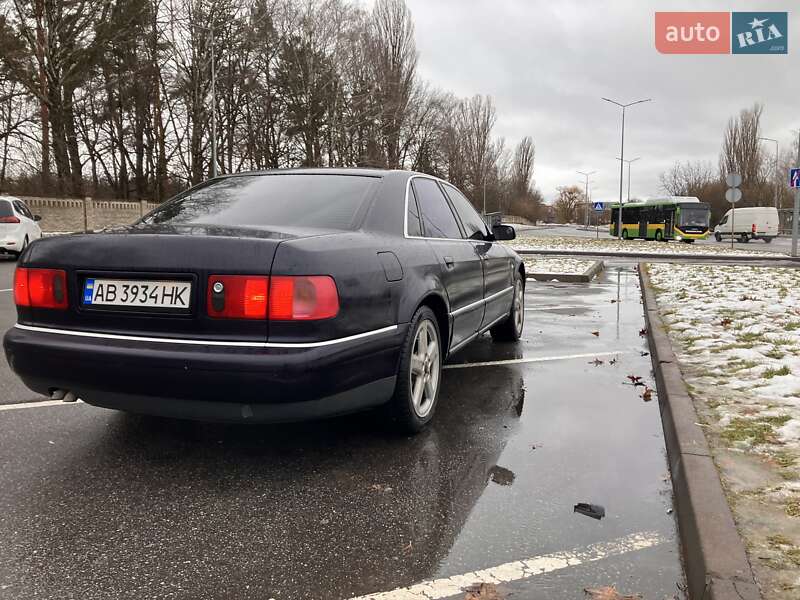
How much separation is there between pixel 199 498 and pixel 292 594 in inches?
35.5

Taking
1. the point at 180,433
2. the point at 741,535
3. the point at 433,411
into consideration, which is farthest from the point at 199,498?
the point at 741,535

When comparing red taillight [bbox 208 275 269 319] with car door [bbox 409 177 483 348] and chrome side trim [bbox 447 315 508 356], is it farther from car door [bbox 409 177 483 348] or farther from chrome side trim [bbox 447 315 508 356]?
chrome side trim [bbox 447 315 508 356]

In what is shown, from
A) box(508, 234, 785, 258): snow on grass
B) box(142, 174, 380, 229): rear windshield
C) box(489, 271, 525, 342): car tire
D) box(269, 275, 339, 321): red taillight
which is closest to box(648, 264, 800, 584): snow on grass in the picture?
box(489, 271, 525, 342): car tire

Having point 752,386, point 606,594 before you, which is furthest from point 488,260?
point 606,594

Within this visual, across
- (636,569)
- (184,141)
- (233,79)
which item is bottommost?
(636,569)

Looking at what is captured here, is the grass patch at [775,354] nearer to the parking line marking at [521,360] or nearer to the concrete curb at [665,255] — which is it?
the parking line marking at [521,360]

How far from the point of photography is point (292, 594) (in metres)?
2.10

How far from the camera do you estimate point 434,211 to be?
14.4 ft

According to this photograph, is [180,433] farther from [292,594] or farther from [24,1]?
[24,1]

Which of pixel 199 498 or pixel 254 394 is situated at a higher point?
pixel 254 394

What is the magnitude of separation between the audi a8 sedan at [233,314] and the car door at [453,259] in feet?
1.68

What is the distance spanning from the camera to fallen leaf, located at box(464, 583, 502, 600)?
2.09 m

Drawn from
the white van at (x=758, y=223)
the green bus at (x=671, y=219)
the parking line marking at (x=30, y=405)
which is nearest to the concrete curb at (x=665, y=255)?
the parking line marking at (x=30, y=405)

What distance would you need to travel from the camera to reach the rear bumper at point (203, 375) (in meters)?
2.71
